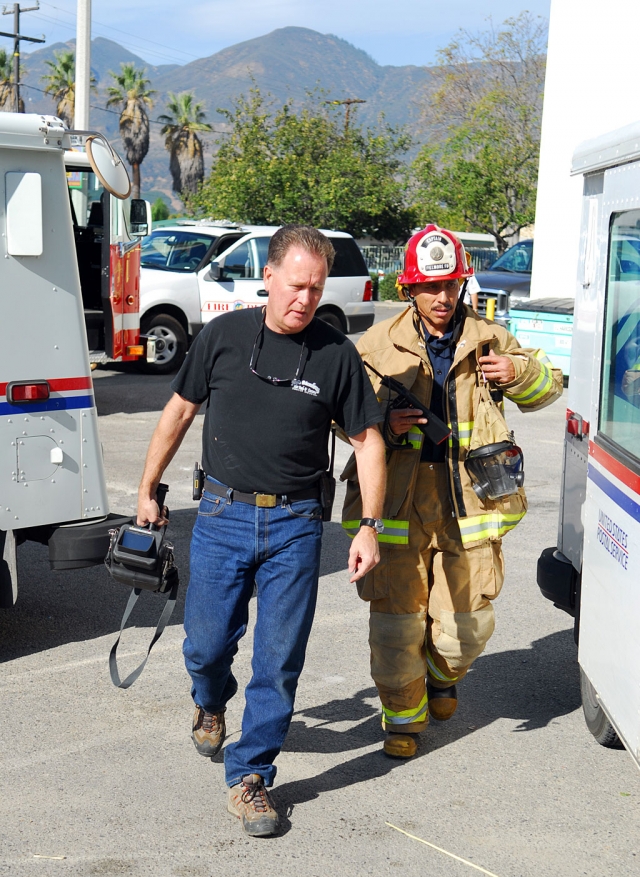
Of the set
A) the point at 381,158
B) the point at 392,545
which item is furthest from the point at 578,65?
the point at 381,158

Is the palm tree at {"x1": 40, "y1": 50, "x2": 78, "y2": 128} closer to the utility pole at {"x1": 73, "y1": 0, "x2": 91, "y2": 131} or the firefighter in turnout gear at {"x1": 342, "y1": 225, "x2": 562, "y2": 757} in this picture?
the utility pole at {"x1": 73, "y1": 0, "x2": 91, "y2": 131}

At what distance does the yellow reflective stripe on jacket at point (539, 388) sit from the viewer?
410 cm

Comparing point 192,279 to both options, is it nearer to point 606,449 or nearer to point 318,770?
point 318,770

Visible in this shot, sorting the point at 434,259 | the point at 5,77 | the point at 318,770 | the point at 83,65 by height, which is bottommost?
the point at 318,770

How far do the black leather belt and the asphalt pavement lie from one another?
103 cm

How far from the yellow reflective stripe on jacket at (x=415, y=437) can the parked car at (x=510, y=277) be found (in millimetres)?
12876

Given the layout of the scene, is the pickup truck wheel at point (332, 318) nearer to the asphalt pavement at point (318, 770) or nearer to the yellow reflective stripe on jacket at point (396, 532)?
the asphalt pavement at point (318, 770)

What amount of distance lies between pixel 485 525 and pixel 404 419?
0.52 metres

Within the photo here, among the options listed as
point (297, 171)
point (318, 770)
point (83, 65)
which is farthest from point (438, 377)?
point (297, 171)

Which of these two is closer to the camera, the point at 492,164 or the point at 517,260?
the point at 517,260

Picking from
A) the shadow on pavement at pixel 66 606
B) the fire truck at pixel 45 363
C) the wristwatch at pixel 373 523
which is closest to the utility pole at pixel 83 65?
the shadow on pavement at pixel 66 606

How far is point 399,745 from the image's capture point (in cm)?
405

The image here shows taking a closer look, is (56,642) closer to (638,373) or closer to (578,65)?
(638,373)

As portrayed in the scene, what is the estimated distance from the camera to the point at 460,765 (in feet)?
13.3
